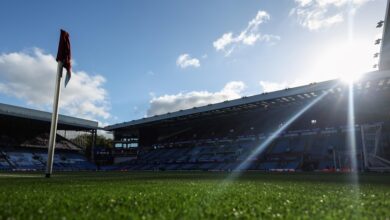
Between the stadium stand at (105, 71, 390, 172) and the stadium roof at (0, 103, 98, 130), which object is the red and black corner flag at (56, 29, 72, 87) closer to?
the stadium stand at (105, 71, 390, 172)

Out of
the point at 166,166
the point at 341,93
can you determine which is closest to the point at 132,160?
the point at 166,166

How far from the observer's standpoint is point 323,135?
57281 millimetres

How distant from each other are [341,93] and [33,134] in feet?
248

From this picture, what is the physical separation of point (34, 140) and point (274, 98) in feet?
206

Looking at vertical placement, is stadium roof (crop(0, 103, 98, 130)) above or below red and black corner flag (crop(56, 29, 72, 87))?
above

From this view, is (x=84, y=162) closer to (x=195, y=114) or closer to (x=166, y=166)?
(x=166, y=166)

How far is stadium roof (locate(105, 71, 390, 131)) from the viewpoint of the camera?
43.5 m

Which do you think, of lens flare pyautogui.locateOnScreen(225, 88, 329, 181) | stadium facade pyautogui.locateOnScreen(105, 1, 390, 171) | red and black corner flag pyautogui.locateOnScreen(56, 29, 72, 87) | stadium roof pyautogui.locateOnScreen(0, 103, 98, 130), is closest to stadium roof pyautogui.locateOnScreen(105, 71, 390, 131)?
stadium facade pyautogui.locateOnScreen(105, 1, 390, 171)

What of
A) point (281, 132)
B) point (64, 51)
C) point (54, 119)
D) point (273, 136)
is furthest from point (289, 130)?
point (54, 119)

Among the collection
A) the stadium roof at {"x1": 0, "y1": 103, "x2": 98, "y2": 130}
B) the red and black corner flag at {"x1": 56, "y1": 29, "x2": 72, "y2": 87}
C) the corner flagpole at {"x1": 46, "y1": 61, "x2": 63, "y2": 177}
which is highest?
the stadium roof at {"x1": 0, "y1": 103, "x2": 98, "y2": 130}

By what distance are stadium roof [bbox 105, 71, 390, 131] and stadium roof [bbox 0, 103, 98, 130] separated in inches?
616

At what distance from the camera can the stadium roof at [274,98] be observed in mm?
43481

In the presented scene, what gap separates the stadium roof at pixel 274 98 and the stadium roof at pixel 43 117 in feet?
51.3

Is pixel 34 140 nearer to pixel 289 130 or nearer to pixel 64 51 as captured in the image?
pixel 289 130
